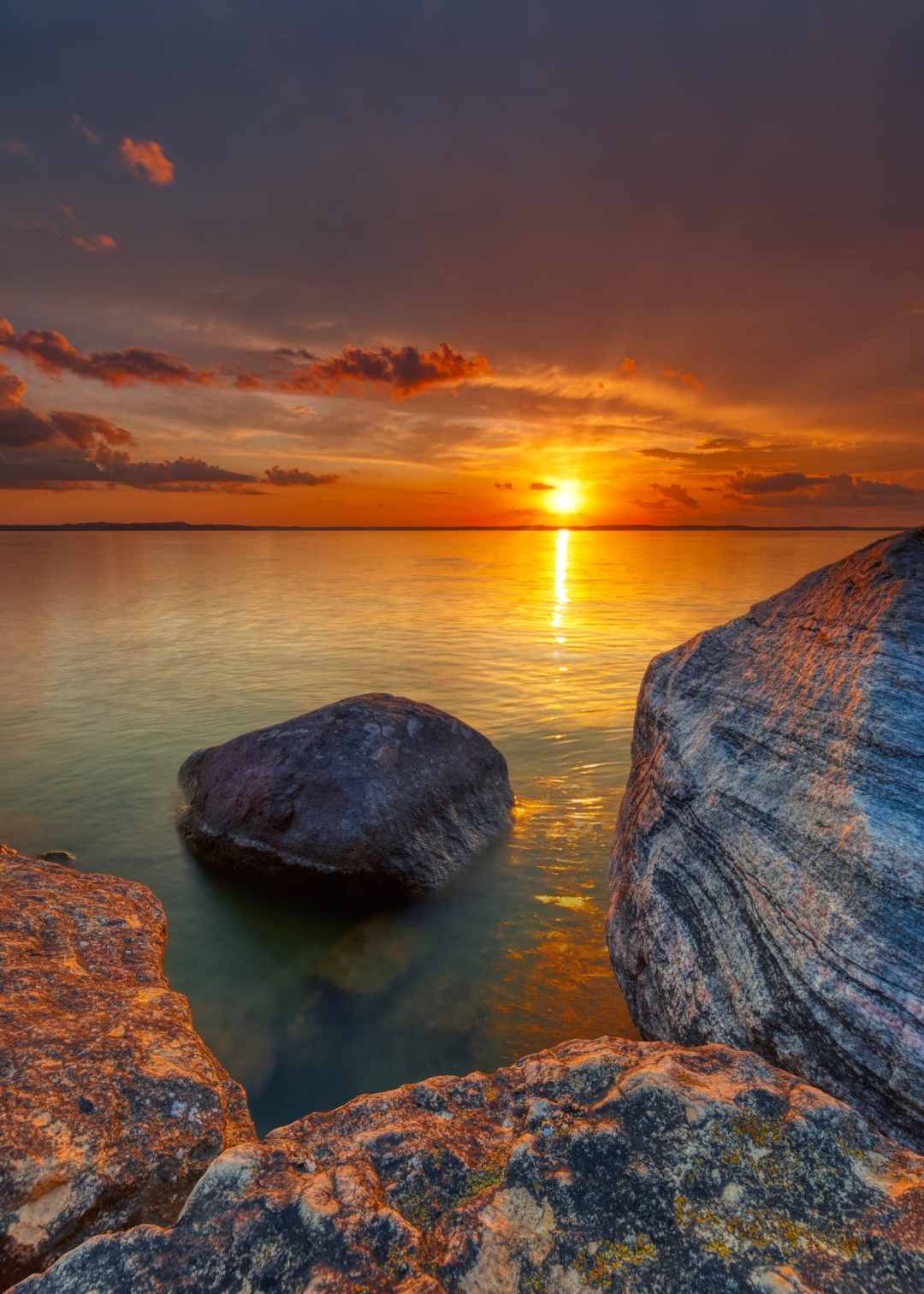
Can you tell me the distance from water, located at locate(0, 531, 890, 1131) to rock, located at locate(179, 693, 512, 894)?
1.20ft

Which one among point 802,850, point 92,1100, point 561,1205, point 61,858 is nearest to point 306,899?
point 61,858

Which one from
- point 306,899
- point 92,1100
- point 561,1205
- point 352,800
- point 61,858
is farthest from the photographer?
point 61,858

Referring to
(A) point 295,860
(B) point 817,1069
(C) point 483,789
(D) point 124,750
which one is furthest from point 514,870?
(D) point 124,750

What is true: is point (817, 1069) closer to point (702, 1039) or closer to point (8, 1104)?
point (702, 1039)

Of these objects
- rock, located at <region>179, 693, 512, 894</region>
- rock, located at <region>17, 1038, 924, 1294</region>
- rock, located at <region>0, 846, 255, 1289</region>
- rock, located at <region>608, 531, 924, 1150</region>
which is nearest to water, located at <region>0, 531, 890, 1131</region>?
rock, located at <region>179, 693, 512, 894</region>

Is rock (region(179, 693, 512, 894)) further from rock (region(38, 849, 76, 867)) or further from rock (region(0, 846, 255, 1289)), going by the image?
rock (region(0, 846, 255, 1289))

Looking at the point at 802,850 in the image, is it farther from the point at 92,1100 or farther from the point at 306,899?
the point at 306,899

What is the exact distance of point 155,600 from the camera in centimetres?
3884

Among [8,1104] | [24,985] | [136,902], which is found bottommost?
[136,902]

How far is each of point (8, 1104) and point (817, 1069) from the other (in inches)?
148

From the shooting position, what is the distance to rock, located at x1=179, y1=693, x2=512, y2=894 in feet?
26.2

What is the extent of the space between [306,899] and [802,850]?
555 cm

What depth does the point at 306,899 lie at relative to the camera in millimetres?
7848

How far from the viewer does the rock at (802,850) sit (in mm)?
3414
